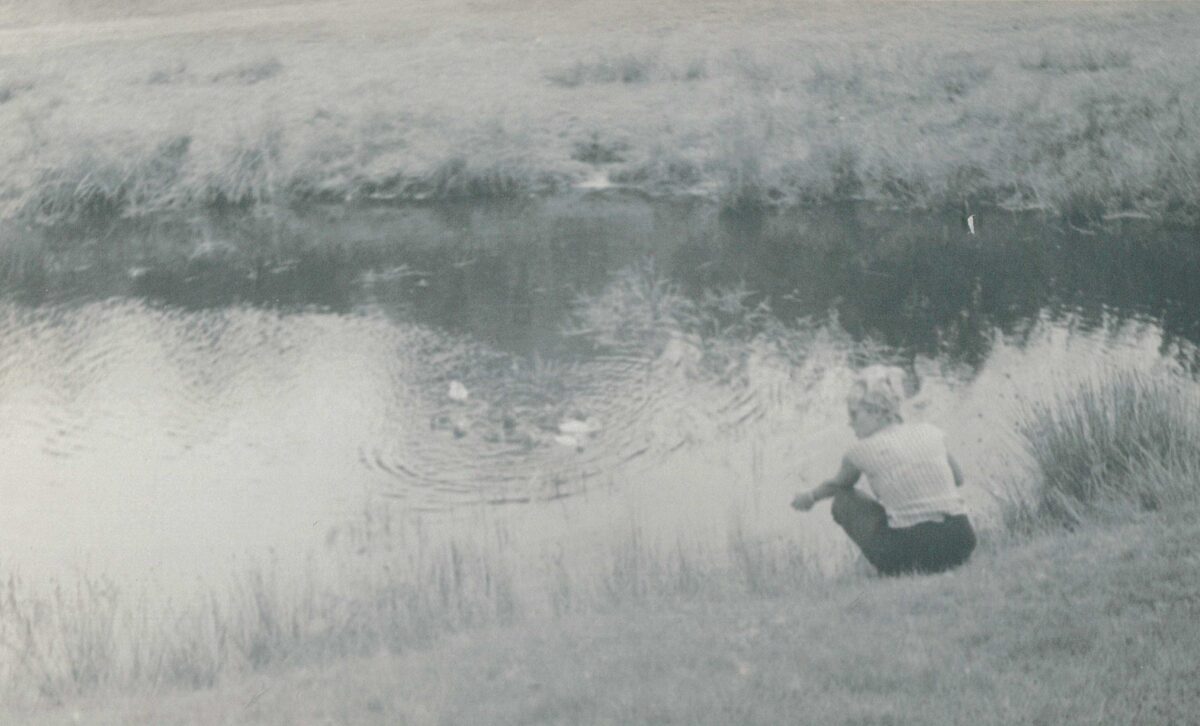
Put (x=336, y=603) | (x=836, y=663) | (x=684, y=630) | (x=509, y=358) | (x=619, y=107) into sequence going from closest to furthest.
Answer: (x=836, y=663), (x=684, y=630), (x=336, y=603), (x=509, y=358), (x=619, y=107)

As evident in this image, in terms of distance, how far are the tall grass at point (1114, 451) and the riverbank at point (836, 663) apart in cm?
85

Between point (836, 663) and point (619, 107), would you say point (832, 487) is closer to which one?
point (836, 663)

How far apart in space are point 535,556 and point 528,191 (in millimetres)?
11073

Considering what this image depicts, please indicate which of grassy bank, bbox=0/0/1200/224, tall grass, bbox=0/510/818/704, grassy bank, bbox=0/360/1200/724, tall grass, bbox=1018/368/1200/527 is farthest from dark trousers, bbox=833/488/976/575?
grassy bank, bbox=0/0/1200/224

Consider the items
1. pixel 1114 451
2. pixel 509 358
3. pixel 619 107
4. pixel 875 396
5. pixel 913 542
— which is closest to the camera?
pixel 913 542

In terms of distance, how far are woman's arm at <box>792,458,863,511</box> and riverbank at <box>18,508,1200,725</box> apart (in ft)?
2.25

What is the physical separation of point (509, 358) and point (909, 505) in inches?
251

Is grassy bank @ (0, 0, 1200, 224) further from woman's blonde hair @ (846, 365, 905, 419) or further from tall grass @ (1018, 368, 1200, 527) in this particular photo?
woman's blonde hair @ (846, 365, 905, 419)

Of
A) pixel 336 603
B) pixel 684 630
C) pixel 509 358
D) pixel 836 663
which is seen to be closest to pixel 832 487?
pixel 684 630

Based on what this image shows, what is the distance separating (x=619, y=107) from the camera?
20031 millimetres

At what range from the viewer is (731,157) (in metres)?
18.7

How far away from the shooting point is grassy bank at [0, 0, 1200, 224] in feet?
56.3

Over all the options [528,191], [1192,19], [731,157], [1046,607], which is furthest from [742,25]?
[1046,607]

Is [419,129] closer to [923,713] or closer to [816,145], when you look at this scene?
[816,145]
